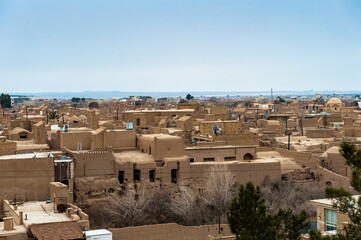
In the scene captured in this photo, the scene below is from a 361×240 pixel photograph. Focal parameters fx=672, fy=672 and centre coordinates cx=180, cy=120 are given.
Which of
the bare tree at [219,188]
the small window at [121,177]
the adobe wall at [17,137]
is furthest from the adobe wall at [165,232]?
the adobe wall at [17,137]

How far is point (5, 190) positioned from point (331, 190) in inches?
661

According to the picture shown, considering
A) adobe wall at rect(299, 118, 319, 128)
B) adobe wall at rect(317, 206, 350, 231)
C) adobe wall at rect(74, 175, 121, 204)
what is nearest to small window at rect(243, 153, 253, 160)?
adobe wall at rect(74, 175, 121, 204)

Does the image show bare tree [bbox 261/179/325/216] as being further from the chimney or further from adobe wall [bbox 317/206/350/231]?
the chimney

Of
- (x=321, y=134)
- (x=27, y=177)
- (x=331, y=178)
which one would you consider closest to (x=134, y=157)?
(x=27, y=177)

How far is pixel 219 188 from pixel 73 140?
26.0ft

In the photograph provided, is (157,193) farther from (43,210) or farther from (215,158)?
(43,210)

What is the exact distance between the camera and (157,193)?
32.6 metres

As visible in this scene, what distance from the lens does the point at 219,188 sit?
109ft

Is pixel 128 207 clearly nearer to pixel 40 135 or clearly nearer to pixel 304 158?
pixel 40 135

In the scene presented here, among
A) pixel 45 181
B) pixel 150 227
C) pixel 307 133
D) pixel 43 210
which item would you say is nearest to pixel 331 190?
pixel 150 227

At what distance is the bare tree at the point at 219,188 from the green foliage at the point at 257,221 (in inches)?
451

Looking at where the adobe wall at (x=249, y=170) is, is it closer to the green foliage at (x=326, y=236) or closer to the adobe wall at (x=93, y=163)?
the adobe wall at (x=93, y=163)

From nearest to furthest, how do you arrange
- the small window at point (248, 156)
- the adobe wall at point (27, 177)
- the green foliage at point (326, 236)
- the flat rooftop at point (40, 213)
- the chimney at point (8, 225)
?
1. the green foliage at point (326, 236)
2. the chimney at point (8, 225)
3. the flat rooftop at point (40, 213)
4. the adobe wall at point (27, 177)
5. the small window at point (248, 156)

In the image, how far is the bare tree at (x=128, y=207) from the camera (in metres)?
30.4
